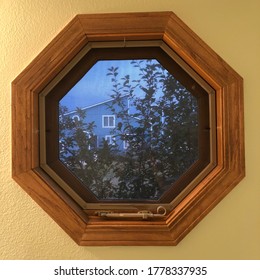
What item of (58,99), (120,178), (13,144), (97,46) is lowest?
A: (120,178)

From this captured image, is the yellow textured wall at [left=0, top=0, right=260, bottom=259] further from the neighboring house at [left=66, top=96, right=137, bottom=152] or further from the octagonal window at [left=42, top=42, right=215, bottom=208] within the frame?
the neighboring house at [left=66, top=96, right=137, bottom=152]

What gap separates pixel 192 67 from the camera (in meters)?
1.07

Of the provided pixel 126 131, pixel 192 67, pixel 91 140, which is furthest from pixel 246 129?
pixel 91 140

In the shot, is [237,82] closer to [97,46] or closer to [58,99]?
[97,46]

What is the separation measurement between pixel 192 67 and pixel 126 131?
291 mm

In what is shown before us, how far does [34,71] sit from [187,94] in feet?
1.59

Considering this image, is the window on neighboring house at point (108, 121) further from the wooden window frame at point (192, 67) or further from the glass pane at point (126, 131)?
the wooden window frame at point (192, 67)

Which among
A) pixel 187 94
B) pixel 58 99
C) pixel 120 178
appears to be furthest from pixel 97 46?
pixel 120 178

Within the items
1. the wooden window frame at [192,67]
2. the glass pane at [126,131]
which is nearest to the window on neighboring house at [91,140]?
the glass pane at [126,131]

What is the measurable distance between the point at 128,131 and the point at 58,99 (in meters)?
0.25

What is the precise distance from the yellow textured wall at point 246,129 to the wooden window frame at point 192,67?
0.09 feet

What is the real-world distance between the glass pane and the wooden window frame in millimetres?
95
